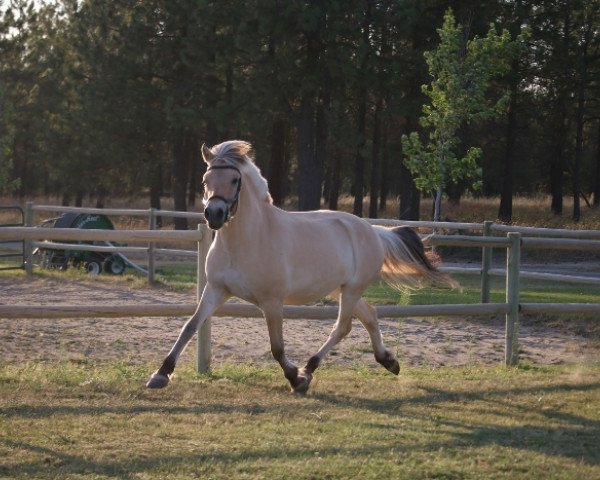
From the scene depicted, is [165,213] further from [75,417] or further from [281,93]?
[281,93]

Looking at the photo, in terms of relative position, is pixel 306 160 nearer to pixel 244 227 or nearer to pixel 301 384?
pixel 301 384

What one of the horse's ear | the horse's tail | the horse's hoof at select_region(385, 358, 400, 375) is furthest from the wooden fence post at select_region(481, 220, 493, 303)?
the horse's ear

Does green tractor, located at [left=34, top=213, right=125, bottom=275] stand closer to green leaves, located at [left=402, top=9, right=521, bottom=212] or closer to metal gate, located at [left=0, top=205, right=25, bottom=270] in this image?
metal gate, located at [left=0, top=205, right=25, bottom=270]

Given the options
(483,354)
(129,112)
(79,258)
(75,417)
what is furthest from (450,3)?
(75,417)

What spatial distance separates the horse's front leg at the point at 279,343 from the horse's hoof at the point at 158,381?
874mm

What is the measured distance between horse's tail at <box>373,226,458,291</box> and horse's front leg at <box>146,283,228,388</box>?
195 centimetres

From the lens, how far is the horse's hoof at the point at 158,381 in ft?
22.2

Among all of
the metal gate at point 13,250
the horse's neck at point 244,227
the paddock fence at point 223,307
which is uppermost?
the horse's neck at point 244,227

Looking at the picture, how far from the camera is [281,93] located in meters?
30.4

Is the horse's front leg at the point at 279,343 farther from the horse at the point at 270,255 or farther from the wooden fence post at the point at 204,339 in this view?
the wooden fence post at the point at 204,339

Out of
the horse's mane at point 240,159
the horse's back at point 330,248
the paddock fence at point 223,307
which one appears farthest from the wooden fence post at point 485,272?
the horse's mane at point 240,159

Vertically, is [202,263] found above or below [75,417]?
above

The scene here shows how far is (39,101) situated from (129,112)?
14131mm

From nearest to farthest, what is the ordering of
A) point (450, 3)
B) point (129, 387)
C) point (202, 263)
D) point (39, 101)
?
point (129, 387) → point (202, 263) → point (450, 3) → point (39, 101)
